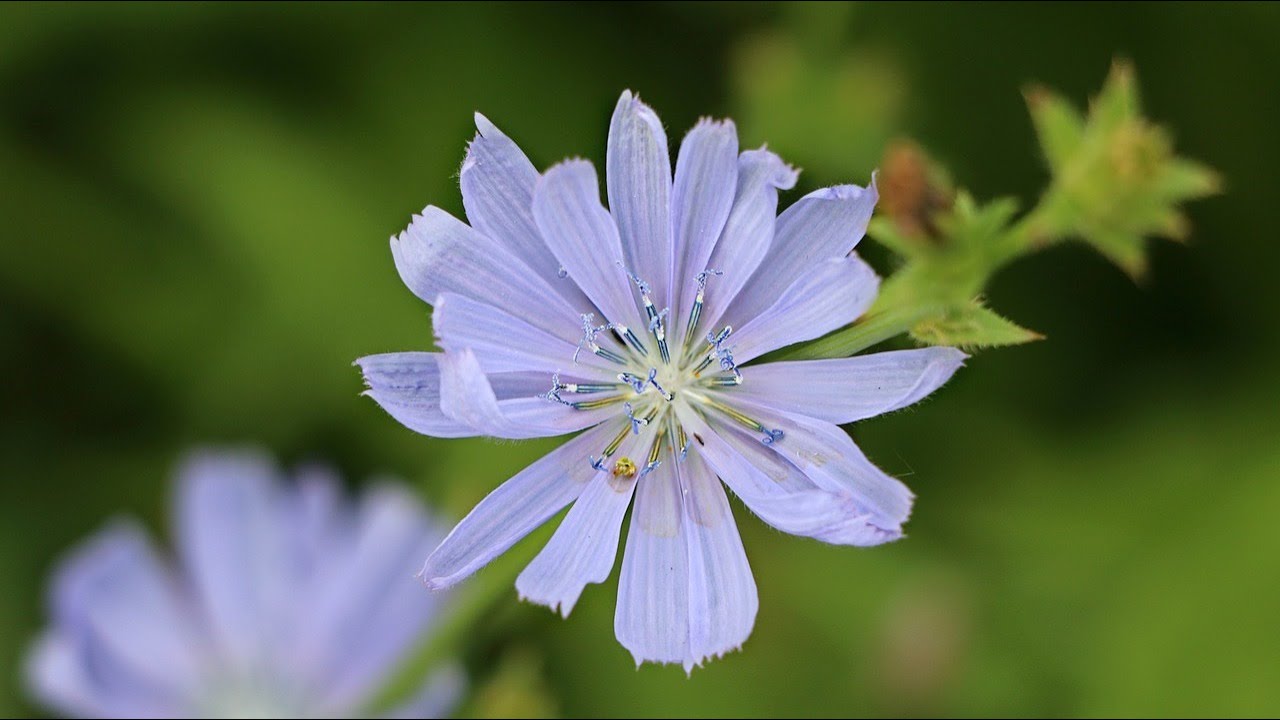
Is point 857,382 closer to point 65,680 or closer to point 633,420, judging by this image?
point 633,420

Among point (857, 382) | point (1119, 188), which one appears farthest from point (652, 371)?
point (1119, 188)

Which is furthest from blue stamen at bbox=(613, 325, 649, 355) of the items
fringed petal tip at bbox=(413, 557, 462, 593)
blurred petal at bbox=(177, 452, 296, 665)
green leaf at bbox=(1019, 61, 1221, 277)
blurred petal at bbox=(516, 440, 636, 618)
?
blurred petal at bbox=(177, 452, 296, 665)

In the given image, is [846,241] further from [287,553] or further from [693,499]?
[287,553]

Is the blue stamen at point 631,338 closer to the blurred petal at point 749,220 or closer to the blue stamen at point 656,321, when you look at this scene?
→ the blue stamen at point 656,321

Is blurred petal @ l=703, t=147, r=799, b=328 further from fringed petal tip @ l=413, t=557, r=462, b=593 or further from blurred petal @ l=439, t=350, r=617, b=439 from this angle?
fringed petal tip @ l=413, t=557, r=462, b=593

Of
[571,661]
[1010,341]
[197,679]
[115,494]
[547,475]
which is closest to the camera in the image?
[1010,341]

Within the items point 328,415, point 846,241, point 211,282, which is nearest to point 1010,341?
point 846,241

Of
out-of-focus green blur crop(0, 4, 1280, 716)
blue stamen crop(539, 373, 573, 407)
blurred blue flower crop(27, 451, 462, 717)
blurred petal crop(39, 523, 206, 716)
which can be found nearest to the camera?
blue stamen crop(539, 373, 573, 407)
